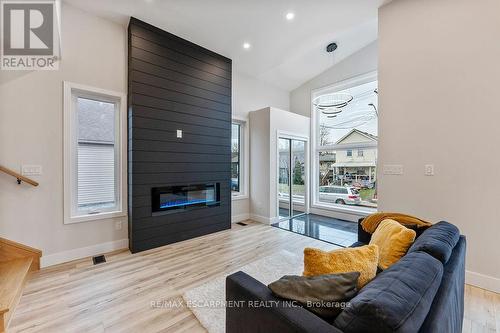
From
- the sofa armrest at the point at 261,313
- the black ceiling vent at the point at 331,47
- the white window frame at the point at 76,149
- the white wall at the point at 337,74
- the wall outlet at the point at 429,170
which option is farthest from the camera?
the white wall at the point at 337,74

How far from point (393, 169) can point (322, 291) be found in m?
2.64

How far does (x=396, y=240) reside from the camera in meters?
1.55

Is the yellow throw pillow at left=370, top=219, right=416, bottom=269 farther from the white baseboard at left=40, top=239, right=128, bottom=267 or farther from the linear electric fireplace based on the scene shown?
the white baseboard at left=40, top=239, right=128, bottom=267

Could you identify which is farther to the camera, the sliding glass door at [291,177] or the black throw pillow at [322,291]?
the sliding glass door at [291,177]

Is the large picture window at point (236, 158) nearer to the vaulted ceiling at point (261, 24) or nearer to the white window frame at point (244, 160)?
the white window frame at point (244, 160)

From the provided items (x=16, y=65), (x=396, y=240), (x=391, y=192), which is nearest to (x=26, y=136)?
(x=16, y=65)

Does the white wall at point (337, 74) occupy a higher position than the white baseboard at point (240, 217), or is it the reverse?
the white wall at point (337, 74)

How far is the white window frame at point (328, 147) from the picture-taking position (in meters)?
4.76

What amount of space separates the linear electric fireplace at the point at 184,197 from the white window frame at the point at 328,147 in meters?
2.70

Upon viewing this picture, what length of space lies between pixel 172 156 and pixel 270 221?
2.41m

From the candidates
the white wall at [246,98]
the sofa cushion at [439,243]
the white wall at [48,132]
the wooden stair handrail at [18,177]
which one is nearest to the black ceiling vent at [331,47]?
the white wall at [246,98]

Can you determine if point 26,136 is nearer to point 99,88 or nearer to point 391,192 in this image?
point 99,88

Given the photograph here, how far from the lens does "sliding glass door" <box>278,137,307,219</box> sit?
5.23 metres

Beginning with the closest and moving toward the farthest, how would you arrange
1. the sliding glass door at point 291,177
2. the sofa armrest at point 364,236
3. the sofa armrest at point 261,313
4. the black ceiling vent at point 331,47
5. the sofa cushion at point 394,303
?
the sofa cushion at point 394,303 → the sofa armrest at point 261,313 → the sofa armrest at point 364,236 → the black ceiling vent at point 331,47 → the sliding glass door at point 291,177
